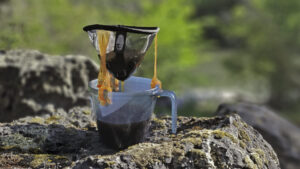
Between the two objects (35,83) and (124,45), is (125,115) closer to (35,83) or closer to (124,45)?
(124,45)

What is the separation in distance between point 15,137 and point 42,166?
0.71 metres

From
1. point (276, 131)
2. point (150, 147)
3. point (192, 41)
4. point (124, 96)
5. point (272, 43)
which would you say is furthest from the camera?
point (192, 41)

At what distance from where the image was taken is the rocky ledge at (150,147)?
2768mm

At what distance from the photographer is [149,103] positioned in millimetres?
3191

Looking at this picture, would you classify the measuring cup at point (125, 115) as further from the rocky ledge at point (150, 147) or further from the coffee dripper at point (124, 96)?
the rocky ledge at point (150, 147)

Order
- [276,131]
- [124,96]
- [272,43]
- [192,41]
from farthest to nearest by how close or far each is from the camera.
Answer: [192,41], [272,43], [276,131], [124,96]

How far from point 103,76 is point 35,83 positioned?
11.5ft

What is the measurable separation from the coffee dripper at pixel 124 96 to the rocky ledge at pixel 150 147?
6.1 inches

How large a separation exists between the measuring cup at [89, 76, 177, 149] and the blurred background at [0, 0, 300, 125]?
20.8ft

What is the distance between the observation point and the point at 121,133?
3129mm

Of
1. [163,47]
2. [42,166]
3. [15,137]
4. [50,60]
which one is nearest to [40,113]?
[50,60]

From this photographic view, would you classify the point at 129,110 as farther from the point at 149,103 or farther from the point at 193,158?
the point at 193,158

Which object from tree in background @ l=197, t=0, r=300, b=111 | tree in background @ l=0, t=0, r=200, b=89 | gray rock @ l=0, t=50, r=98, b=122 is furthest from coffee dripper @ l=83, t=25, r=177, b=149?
tree in background @ l=197, t=0, r=300, b=111

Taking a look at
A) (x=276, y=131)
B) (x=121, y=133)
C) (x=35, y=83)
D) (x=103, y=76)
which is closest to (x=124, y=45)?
(x=103, y=76)
